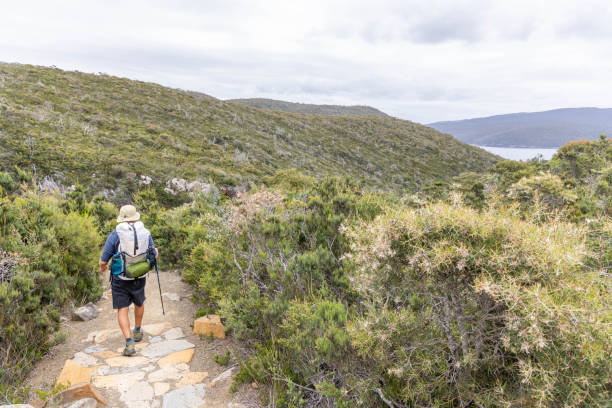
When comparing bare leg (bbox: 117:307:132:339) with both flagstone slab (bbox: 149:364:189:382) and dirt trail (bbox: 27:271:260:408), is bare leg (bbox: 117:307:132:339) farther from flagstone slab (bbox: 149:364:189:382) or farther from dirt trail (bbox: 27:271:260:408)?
flagstone slab (bbox: 149:364:189:382)

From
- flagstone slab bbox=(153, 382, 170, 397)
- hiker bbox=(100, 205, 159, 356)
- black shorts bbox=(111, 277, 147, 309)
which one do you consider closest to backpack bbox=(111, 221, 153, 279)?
hiker bbox=(100, 205, 159, 356)

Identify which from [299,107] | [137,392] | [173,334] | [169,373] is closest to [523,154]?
[299,107]

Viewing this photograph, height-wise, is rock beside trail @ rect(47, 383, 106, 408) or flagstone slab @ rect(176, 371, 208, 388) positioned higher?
rock beside trail @ rect(47, 383, 106, 408)

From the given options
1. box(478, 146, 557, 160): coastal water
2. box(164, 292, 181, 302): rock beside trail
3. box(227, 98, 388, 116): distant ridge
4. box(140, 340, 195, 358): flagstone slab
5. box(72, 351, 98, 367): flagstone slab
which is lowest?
box(164, 292, 181, 302): rock beside trail

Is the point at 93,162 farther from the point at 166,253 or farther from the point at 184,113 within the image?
the point at 184,113

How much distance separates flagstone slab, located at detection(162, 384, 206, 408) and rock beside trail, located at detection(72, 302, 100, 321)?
9.11ft

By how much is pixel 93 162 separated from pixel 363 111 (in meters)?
102

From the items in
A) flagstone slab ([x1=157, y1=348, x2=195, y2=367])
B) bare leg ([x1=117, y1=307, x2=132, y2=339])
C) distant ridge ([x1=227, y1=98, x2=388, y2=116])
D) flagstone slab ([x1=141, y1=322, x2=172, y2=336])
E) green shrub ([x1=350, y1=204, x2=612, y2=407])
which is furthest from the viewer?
distant ridge ([x1=227, y1=98, x2=388, y2=116])

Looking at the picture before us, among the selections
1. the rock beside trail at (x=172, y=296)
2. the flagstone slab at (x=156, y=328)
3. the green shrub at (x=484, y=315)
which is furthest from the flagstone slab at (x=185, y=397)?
the rock beside trail at (x=172, y=296)

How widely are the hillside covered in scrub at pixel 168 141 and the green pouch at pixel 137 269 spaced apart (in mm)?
8184

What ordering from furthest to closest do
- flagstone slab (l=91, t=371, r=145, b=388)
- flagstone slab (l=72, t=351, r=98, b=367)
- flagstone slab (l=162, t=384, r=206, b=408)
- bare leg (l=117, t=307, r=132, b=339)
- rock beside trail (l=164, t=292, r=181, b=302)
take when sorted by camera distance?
rock beside trail (l=164, t=292, r=181, b=302) < bare leg (l=117, t=307, r=132, b=339) < flagstone slab (l=72, t=351, r=98, b=367) < flagstone slab (l=91, t=371, r=145, b=388) < flagstone slab (l=162, t=384, r=206, b=408)

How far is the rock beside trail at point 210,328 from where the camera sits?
472 cm

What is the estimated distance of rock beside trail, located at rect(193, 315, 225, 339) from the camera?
15.5 ft

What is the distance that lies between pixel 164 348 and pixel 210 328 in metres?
0.65
